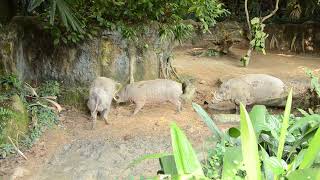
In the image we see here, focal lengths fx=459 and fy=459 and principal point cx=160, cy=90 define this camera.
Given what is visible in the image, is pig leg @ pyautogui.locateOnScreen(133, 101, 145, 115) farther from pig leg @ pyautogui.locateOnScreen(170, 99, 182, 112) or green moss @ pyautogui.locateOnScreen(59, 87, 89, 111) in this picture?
green moss @ pyautogui.locateOnScreen(59, 87, 89, 111)

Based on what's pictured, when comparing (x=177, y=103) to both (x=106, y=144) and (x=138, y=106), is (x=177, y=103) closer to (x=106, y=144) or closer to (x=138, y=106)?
(x=138, y=106)

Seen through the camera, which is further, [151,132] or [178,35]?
[178,35]

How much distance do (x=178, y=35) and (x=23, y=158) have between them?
111 inches

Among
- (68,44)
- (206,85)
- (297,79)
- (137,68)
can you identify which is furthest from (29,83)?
(297,79)

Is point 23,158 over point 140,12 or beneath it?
beneath

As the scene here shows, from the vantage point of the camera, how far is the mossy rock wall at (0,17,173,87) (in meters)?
5.91

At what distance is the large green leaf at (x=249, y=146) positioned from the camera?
5.50ft

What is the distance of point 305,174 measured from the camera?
1.69m

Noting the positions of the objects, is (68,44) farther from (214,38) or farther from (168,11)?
(214,38)

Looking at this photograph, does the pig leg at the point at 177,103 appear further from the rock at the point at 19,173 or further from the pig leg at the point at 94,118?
the rock at the point at 19,173

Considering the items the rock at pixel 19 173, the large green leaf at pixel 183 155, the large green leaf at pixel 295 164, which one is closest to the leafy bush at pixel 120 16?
the rock at pixel 19 173

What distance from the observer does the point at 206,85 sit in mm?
7102

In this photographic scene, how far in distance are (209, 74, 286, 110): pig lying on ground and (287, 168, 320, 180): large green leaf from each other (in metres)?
3.99

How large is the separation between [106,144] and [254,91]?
6.71 feet
